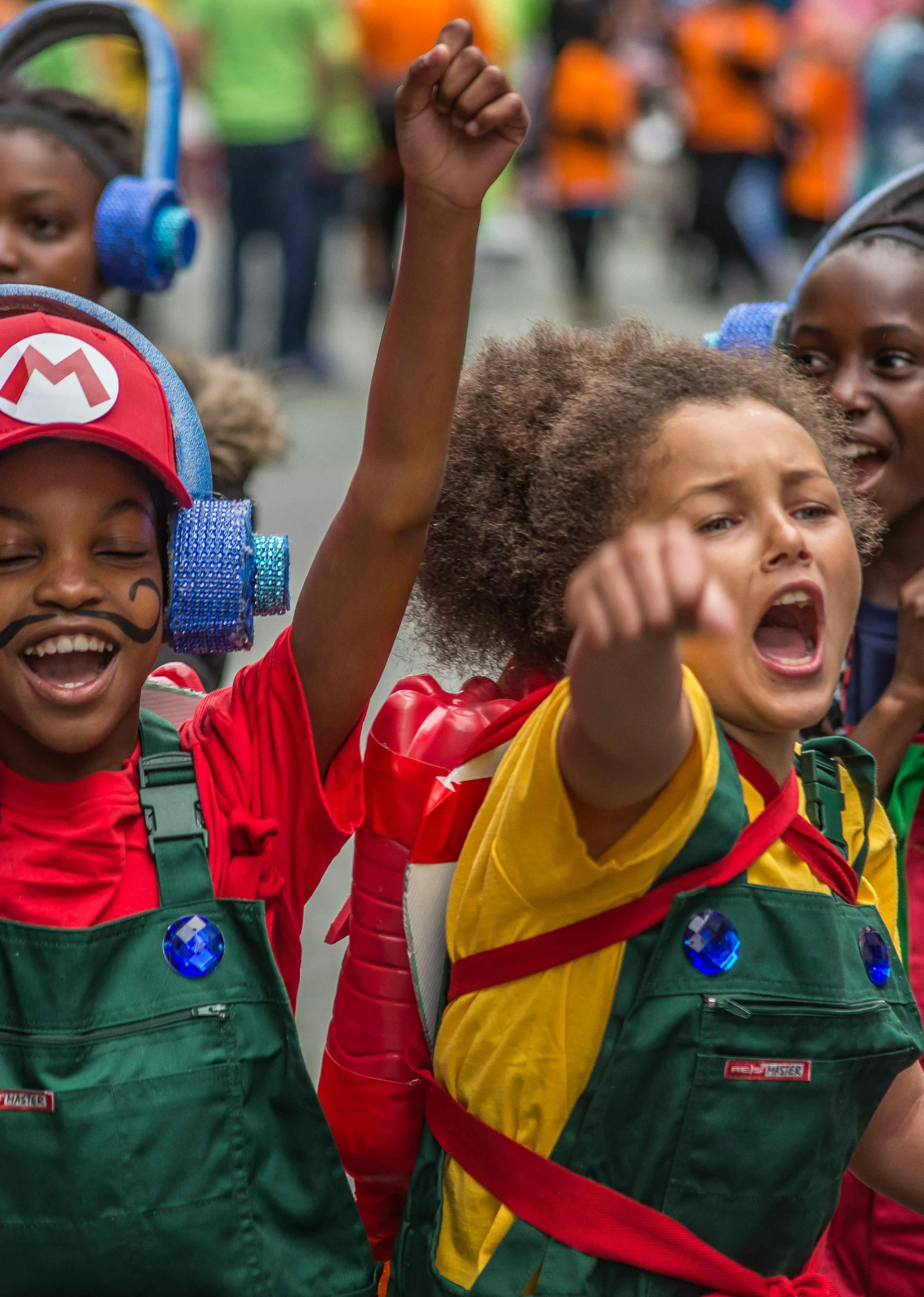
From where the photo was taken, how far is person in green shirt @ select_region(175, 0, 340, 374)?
25.7ft

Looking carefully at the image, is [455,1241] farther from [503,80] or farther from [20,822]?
[503,80]

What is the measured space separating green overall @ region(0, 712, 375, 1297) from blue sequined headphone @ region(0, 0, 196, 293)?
132 centimetres

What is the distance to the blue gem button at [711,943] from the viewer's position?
5.44 ft

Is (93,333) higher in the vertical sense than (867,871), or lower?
higher

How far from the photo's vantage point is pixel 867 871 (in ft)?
6.39

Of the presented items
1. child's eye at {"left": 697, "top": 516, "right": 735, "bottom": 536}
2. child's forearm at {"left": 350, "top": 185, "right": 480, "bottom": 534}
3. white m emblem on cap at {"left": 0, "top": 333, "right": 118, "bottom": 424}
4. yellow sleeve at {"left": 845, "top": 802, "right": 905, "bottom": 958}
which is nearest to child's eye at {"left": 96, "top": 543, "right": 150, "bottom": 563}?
white m emblem on cap at {"left": 0, "top": 333, "right": 118, "bottom": 424}

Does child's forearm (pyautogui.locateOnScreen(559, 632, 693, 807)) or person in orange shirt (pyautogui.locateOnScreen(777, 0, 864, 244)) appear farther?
person in orange shirt (pyautogui.locateOnScreen(777, 0, 864, 244))

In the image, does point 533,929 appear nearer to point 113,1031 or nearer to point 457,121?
point 113,1031

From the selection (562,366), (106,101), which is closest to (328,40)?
(106,101)

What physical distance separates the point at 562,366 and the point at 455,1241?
0.98m

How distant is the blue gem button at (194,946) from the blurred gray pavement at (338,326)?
2.05 ft

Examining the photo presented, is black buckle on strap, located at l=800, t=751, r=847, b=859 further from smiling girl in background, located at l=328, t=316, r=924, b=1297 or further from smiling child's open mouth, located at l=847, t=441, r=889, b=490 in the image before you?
smiling child's open mouth, located at l=847, t=441, r=889, b=490

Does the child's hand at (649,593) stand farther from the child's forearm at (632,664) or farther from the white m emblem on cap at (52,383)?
the white m emblem on cap at (52,383)

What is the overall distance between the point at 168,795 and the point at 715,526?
641 millimetres
